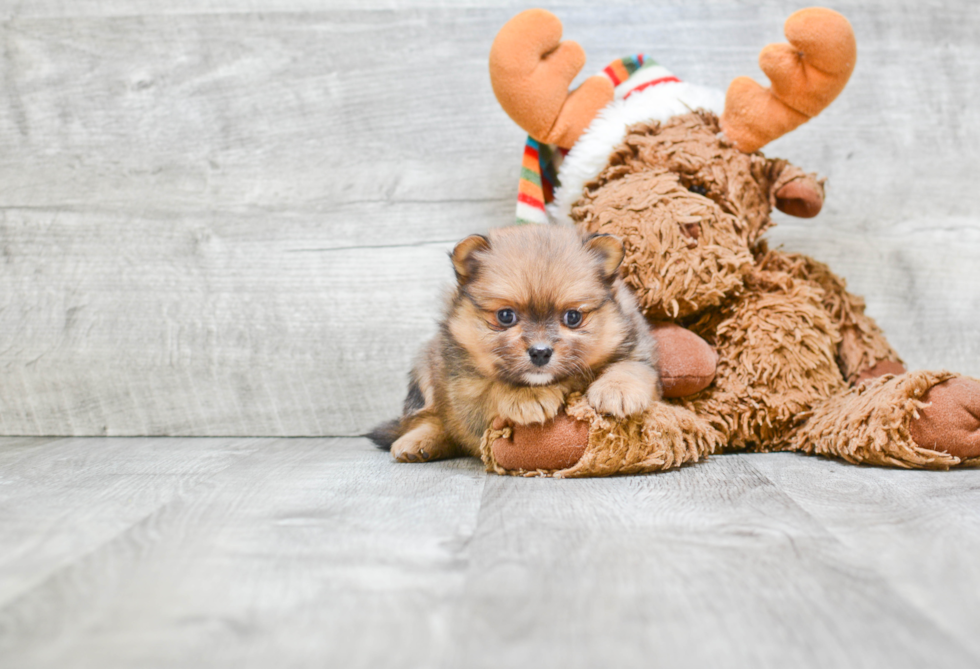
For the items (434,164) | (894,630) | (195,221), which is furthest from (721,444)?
(195,221)

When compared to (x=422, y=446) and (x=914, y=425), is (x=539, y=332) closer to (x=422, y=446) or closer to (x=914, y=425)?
(x=422, y=446)

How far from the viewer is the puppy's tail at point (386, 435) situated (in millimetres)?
2195

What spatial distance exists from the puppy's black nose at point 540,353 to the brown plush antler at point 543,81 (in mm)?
723

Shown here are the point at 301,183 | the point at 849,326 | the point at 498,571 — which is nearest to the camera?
A: the point at 498,571

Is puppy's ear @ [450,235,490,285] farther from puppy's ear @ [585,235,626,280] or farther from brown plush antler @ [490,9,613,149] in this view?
brown plush antler @ [490,9,613,149]

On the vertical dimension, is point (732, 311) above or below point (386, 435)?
above

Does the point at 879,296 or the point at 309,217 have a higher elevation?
the point at 309,217

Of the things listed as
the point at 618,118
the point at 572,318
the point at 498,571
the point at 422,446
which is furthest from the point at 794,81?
the point at 498,571

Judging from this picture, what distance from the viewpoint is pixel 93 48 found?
256cm

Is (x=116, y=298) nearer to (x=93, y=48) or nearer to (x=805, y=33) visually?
(x=93, y=48)

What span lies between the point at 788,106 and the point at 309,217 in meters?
1.57

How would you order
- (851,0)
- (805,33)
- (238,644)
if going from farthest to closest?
(851,0), (805,33), (238,644)

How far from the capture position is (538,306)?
170 centimetres

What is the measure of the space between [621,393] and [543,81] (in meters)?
0.90
